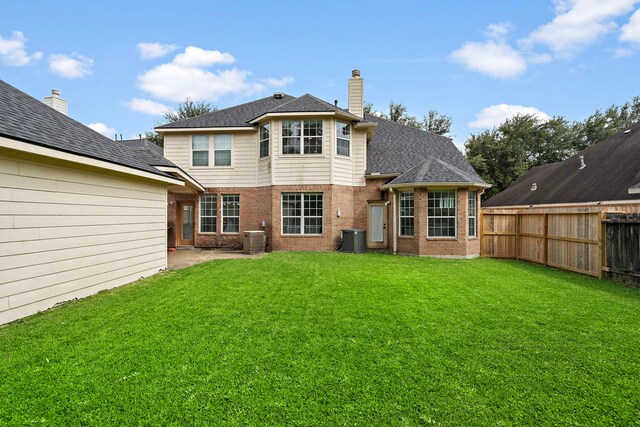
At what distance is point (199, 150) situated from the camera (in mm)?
14867

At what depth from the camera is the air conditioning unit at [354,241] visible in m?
13.1

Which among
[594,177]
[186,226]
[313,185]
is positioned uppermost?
[594,177]

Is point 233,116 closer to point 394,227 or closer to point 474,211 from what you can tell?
point 394,227

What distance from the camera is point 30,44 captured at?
12203 millimetres

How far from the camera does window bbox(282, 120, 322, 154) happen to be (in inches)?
531

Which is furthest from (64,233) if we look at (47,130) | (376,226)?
(376,226)

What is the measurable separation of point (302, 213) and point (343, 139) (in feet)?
12.2

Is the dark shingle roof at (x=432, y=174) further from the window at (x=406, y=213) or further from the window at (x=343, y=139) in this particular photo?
the window at (x=343, y=139)

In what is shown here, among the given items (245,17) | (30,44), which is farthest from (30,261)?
(30,44)

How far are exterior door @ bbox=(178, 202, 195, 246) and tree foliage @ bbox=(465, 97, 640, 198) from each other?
88.9 ft

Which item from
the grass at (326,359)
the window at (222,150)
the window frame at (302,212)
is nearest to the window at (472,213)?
the window frame at (302,212)

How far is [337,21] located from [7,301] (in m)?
12.8

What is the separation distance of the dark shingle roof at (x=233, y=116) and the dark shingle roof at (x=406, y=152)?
5.25 meters

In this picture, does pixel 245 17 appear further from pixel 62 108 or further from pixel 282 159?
pixel 62 108
